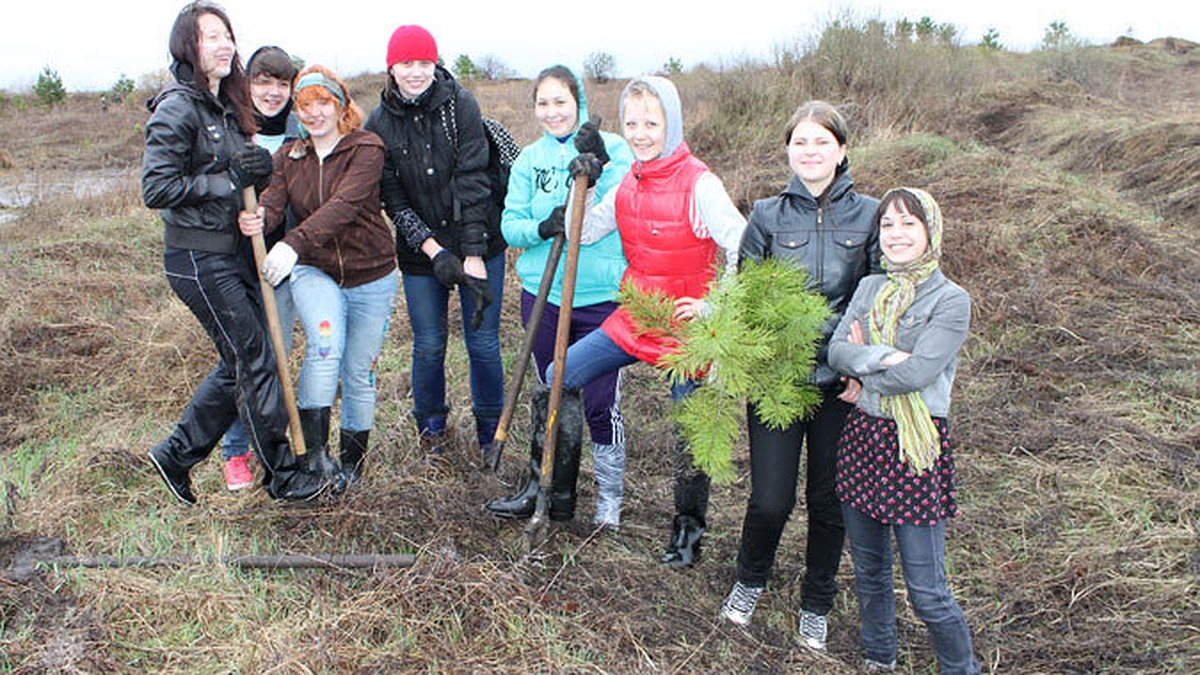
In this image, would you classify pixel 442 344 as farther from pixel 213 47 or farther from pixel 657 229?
pixel 213 47

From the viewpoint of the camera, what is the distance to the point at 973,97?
14.5 m

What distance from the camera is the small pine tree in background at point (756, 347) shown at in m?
2.65

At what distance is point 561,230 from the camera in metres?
3.43

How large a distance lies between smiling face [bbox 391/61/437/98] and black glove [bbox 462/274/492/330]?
2.63 feet

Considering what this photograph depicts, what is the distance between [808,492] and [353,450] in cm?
197

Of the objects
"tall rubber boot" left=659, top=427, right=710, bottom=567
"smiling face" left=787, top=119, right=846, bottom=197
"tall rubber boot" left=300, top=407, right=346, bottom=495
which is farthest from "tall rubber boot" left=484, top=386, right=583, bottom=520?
"smiling face" left=787, top=119, right=846, bottom=197

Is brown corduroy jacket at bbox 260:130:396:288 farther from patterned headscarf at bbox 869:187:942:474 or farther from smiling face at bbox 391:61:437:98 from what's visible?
patterned headscarf at bbox 869:187:942:474

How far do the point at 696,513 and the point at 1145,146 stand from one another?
9.94 m

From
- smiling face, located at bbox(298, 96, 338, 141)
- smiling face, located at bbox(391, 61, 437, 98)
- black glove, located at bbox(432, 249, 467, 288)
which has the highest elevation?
smiling face, located at bbox(391, 61, 437, 98)

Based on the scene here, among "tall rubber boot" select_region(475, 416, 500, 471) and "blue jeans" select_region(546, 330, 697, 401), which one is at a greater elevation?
"blue jeans" select_region(546, 330, 697, 401)

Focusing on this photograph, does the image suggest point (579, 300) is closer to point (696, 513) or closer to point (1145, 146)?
point (696, 513)

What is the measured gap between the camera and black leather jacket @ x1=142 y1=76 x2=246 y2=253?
3109 millimetres

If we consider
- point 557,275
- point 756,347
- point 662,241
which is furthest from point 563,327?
point 756,347

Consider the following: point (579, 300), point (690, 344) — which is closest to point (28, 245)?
point (579, 300)
